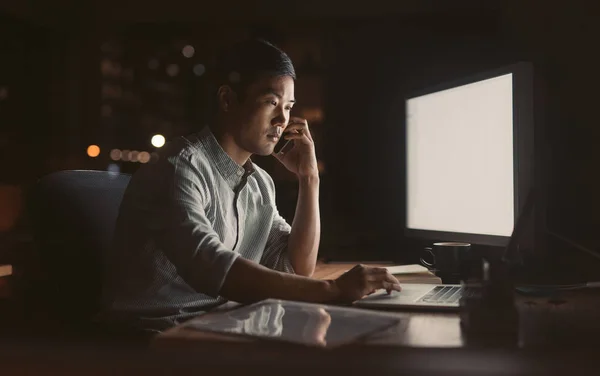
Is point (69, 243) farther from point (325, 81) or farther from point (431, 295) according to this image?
point (325, 81)

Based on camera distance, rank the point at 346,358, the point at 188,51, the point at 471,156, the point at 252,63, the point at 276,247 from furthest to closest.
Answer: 1. the point at 188,51
2. the point at 276,247
3. the point at 471,156
4. the point at 252,63
5. the point at 346,358

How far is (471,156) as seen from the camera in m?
1.72

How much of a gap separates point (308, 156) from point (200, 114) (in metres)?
3.43

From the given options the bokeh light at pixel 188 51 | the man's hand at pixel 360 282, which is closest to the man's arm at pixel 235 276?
the man's hand at pixel 360 282

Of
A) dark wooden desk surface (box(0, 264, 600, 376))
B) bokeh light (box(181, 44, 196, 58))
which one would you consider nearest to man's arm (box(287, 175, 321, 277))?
dark wooden desk surface (box(0, 264, 600, 376))

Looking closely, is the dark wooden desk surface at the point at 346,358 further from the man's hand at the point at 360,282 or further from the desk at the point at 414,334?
the man's hand at the point at 360,282

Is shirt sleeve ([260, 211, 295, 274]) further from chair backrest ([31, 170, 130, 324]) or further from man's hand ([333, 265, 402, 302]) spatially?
man's hand ([333, 265, 402, 302])

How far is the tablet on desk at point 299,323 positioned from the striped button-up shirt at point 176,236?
0.20m

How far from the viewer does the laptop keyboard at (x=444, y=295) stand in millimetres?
1206

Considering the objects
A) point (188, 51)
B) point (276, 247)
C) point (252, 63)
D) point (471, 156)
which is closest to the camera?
point (252, 63)

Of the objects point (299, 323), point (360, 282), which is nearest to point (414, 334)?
point (299, 323)

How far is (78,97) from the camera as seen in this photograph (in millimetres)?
5234

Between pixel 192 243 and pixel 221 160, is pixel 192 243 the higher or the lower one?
the lower one

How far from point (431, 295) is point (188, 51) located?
4.09m
